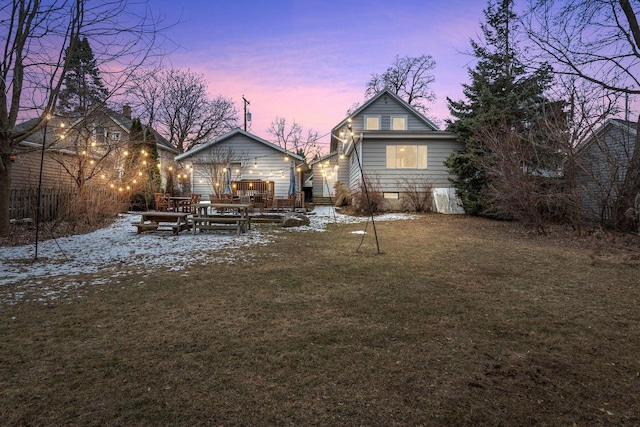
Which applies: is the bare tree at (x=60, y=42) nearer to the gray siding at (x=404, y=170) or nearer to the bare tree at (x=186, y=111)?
the gray siding at (x=404, y=170)

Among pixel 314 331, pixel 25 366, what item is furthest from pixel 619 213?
pixel 25 366

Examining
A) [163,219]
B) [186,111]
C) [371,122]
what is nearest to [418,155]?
[371,122]

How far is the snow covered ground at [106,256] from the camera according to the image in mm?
4688

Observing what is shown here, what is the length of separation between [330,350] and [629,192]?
9.80 m

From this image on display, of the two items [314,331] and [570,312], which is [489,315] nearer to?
[570,312]

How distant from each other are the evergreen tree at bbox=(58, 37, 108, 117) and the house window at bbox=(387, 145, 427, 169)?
42.4 feet

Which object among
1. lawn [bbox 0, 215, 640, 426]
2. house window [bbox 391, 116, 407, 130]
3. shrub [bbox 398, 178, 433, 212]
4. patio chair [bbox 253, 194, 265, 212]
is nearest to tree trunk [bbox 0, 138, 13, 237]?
lawn [bbox 0, 215, 640, 426]

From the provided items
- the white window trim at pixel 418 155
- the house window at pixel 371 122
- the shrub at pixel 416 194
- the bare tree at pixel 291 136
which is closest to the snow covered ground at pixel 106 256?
the shrub at pixel 416 194

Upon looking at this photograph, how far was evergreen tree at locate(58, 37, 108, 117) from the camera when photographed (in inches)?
252

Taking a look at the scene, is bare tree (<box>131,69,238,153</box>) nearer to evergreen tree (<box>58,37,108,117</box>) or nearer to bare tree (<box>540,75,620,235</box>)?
evergreen tree (<box>58,37,108,117</box>)

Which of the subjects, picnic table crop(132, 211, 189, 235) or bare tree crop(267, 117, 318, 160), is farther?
bare tree crop(267, 117, 318, 160)

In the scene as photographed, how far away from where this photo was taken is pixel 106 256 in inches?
255

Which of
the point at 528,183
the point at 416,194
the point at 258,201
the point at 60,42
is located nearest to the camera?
the point at 60,42

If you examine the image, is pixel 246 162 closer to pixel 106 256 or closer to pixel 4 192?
pixel 4 192
